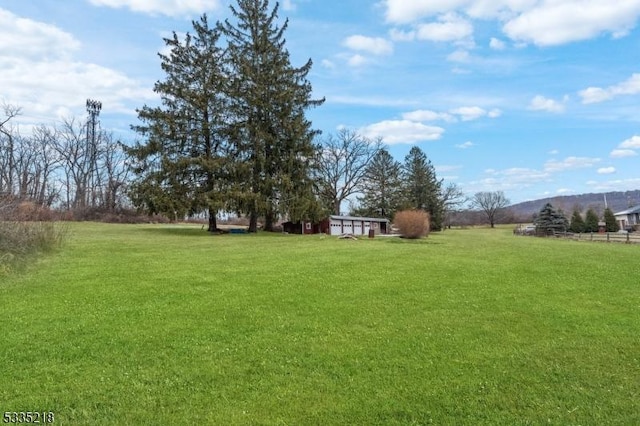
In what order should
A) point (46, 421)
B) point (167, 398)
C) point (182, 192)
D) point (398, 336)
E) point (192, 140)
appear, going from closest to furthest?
point (46, 421)
point (167, 398)
point (398, 336)
point (182, 192)
point (192, 140)

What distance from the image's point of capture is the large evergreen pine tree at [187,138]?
28766mm

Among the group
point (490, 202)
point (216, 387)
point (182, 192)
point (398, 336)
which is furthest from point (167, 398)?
point (490, 202)

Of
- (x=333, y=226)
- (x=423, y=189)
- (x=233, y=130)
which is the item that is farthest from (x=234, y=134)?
(x=423, y=189)

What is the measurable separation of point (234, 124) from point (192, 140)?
10.2 ft

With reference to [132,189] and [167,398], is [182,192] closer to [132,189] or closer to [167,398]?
[132,189]

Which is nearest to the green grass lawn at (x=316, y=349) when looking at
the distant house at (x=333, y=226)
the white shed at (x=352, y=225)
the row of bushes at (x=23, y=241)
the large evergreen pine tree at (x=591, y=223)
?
the row of bushes at (x=23, y=241)

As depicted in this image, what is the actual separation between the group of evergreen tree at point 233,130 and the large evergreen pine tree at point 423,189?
31141 millimetres

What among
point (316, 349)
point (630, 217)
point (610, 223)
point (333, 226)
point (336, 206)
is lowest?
point (316, 349)

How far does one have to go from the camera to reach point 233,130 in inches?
1228

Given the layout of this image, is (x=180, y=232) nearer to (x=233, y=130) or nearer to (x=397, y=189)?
(x=233, y=130)

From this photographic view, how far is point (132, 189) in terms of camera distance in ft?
97.4

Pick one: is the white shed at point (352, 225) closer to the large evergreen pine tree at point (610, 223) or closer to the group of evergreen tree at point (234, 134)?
the group of evergreen tree at point (234, 134)

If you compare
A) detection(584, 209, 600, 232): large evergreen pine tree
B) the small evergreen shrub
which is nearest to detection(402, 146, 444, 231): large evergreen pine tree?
detection(584, 209, 600, 232): large evergreen pine tree

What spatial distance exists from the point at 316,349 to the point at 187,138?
27561 millimetres
